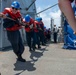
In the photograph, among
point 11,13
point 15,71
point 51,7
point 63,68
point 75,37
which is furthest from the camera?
point 51,7

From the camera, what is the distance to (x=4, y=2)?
432 inches

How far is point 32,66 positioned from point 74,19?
17.6ft

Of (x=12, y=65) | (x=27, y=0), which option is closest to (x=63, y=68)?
(x=12, y=65)

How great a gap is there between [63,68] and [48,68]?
0.40m

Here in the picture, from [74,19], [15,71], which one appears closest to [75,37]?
[15,71]

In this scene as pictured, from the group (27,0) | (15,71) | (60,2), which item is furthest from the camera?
(27,0)

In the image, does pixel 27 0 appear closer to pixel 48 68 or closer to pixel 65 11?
pixel 48 68

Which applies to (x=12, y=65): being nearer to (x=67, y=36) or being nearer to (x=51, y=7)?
(x=67, y=36)

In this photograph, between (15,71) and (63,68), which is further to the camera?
(63,68)

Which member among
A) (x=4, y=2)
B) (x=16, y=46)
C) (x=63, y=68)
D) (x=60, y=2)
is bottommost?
(x=63, y=68)

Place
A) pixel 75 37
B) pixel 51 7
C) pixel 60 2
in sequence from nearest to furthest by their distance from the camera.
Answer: pixel 60 2
pixel 75 37
pixel 51 7

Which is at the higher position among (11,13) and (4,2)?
(4,2)

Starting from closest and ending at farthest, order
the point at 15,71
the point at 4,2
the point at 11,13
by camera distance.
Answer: the point at 15,71 → the point at 11,13 → the point at 4,2

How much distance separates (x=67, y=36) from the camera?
13375 millimetres
